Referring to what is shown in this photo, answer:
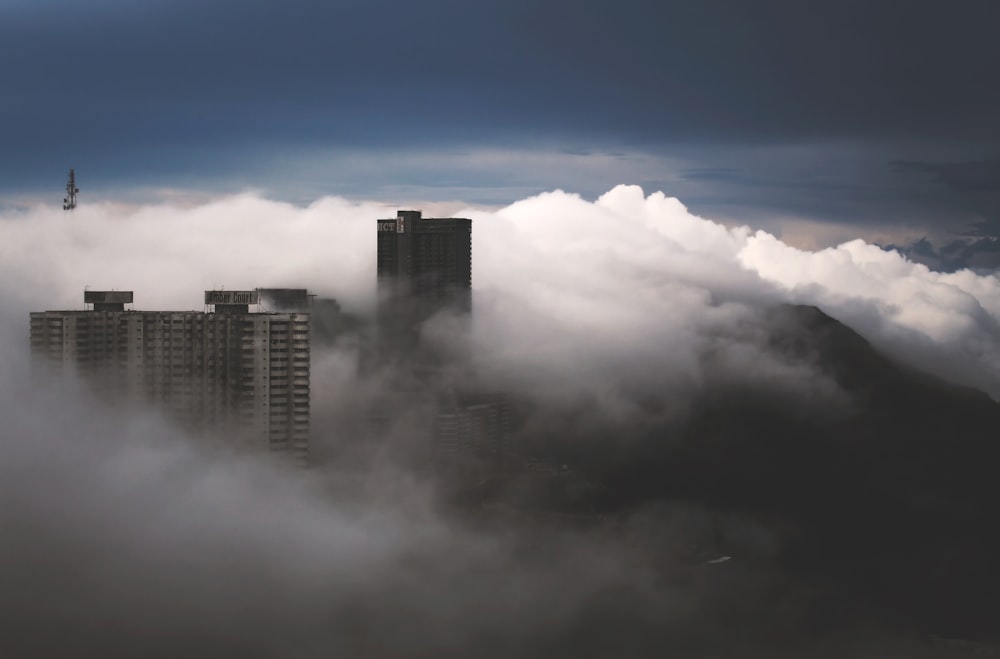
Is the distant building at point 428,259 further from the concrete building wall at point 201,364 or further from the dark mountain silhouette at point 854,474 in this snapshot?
the concrete building wall at point 201,364

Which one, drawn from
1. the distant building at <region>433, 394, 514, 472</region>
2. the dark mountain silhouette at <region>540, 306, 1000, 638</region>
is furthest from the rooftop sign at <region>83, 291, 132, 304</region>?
the dark mountain silhouette at <region>540, 306, 1000, 638</region>

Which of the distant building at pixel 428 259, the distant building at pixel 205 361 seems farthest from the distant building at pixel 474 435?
the distant building at pixel 205 361

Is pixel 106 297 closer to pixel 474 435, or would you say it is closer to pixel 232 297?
pixel 232 297

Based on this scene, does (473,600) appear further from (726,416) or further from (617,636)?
(726,416)

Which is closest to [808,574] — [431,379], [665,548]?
[665,548]

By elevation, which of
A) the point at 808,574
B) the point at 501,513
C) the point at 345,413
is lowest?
the point at 808,574

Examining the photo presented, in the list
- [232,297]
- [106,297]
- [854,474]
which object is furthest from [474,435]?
[854,474]

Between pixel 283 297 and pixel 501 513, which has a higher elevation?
pixel 283 297
